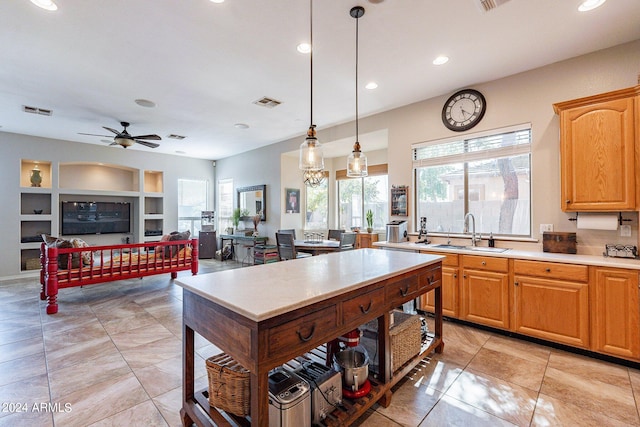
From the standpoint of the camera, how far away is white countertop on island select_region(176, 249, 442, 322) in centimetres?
132

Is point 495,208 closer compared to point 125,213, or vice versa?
point 495,208

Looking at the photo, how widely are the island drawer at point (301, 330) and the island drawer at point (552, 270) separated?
2.37 meters

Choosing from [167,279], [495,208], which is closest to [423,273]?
[495,208]

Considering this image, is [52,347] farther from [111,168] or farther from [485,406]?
A: [111,168]

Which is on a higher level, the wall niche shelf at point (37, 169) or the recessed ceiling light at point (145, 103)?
the recessed ceiling light at point (145, 103)

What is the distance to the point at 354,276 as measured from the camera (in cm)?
185

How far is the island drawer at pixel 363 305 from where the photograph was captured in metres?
1.64

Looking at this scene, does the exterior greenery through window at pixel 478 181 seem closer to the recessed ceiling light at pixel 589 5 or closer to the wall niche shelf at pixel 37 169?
the recessed ceiling light at pixel 589 5

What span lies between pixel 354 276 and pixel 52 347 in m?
3.23

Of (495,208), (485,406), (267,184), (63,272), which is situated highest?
(267,184)

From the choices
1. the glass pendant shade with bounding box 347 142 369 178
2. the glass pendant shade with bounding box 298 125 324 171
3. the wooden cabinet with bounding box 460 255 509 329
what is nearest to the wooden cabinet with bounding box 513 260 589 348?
the wooden cabinet with bounding box 460 255 509 329

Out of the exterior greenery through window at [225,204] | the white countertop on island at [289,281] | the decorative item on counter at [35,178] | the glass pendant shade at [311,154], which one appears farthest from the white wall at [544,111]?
the decorative item on counter at [35,178]

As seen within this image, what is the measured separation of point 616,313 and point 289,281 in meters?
2.87

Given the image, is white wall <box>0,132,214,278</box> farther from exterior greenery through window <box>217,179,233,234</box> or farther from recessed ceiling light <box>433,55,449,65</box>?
recessed ceiling light <box>433,55,449,65</box>
